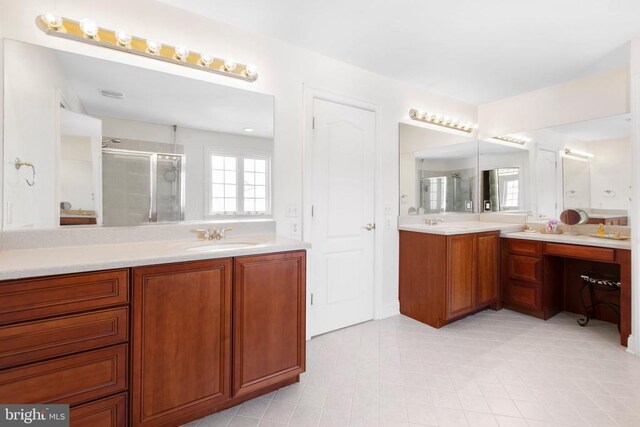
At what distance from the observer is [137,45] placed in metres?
A: 1.80

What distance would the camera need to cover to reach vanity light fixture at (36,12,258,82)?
63.4 inches

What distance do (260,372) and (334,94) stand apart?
2210 millimetres

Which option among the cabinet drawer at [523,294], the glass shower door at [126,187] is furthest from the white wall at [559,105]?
the glass shower door at [126,187]

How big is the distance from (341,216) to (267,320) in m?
1.28

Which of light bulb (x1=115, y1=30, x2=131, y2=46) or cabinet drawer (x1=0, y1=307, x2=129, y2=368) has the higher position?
light bulb (x1=115, y1=30, x2=131, y2=46)

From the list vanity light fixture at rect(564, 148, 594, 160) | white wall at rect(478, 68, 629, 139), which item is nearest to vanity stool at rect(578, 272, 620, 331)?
vanity light fixture at rect(564, 148, 594, 160)

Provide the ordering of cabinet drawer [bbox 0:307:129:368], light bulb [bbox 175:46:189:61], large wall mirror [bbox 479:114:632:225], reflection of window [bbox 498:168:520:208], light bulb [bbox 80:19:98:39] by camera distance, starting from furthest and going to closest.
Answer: reflection of window [bbox 498:168:520:208] < large wall mirror [bbox 479:114:632:225] < light bulb [bbox 175:46:189:61] < light bulb [bbox 80:19:98:39] < cabinet drawer [bbox 0:307:129:368]

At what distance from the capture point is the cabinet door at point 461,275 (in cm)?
268

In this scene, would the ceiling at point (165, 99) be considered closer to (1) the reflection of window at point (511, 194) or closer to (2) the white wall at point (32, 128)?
(2) the white wall at point (32, 128)

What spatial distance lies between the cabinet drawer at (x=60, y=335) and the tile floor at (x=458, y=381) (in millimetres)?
691

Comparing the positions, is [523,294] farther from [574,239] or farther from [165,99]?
[165,99]

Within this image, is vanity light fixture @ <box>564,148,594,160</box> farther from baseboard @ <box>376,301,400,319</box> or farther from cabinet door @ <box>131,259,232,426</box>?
cabinet door @ <box>131,259,232,426</box>

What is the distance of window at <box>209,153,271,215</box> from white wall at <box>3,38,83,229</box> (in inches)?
33.3

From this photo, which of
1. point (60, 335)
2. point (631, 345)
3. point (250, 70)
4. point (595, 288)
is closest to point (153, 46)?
point (250, 70)
